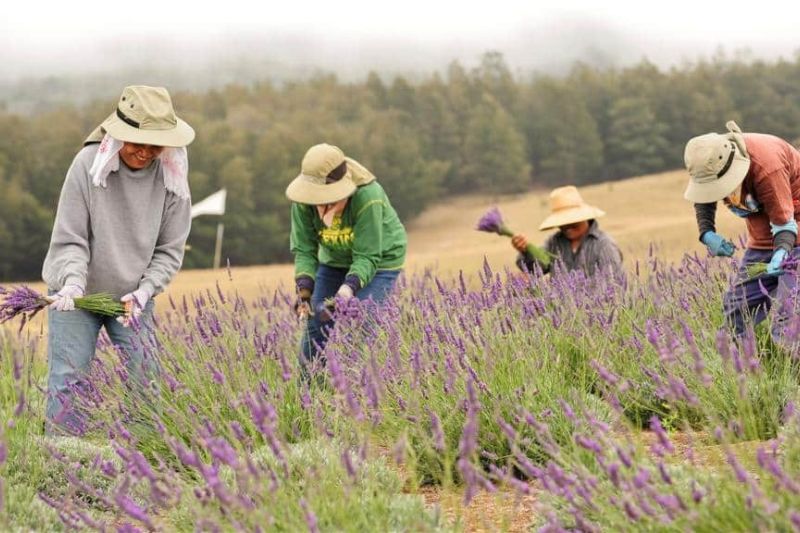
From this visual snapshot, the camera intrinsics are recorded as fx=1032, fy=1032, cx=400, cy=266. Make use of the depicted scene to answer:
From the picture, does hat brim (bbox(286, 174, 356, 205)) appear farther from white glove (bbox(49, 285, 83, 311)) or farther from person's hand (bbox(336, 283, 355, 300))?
white glove (bbox(49, 285, 83, 311))

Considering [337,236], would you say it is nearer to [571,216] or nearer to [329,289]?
[329,289]

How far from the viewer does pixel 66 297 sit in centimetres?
426

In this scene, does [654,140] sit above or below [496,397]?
below

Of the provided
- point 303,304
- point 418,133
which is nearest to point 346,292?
point 303,304

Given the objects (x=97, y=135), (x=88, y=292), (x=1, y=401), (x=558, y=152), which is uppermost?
(x=97, y=135)

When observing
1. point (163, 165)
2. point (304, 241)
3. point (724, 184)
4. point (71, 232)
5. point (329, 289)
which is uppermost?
point (724, 184)

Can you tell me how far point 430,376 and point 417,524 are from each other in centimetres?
134

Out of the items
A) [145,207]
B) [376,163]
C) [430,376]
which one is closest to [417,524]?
[430,376]

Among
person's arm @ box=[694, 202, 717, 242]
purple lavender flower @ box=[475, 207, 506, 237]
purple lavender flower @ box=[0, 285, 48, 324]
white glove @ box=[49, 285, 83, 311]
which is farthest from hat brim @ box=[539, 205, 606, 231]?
purple lavender flower @ box=[0, 285, 48, 324]

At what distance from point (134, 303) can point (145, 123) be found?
0.78 metres

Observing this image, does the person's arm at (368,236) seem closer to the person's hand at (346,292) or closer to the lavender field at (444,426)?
the person's hand at (346,292)

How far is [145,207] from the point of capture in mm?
4684

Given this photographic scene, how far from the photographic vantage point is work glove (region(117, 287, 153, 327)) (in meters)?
4.40

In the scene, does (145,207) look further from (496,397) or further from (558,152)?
(558,152)
